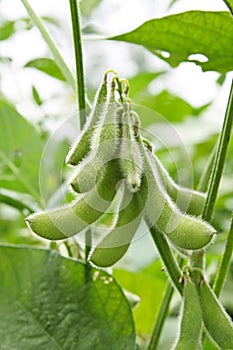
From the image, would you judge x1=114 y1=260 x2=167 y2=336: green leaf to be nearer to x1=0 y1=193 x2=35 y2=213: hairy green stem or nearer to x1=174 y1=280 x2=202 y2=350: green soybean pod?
x1=0 y1=193 x2=35 y2=213: hairy green stem

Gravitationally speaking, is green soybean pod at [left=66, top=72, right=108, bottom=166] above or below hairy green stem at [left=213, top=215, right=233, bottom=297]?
above

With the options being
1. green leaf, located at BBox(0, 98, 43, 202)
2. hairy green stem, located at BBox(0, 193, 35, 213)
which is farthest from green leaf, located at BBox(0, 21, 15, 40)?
hairy green stem, located at BBox(0, 193, 35, 213)

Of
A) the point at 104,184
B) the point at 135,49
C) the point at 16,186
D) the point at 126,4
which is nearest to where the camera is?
the point at 104,184

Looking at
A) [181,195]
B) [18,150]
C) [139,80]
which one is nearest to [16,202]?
[18,150]

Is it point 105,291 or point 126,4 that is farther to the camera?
point 126,4

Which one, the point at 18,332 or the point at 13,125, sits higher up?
the point at 13,125

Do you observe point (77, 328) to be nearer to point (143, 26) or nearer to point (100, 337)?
point (100, 337)

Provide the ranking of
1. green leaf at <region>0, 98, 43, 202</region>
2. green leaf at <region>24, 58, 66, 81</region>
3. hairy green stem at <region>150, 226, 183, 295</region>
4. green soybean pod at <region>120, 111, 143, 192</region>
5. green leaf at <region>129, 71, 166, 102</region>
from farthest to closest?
green leaf at <region>129, 71, 166, 102</region> → green leaf at <region>0, 98, 43, 202</region> → green leaf at <region>24, 58, 66, 81</region> → hairy green stem at <region>150, 226, 183, 295</region> → green soybean pod at <region>120, 111, 143, 192</region>

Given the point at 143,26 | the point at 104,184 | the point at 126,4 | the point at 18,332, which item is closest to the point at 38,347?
the point at 18,332
